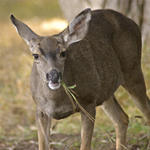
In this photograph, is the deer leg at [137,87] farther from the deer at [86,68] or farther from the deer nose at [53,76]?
the deer nose at [53,76]

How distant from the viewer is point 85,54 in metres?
5.76

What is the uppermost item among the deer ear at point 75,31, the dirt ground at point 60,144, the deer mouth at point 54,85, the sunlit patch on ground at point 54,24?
the deer ear at point 75,31

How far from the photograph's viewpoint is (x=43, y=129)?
5703mm

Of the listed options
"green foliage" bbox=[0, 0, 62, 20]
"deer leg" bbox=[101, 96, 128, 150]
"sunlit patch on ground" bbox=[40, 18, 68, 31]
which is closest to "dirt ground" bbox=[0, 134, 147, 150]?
"deer leg" bbox=[101, 96, 128, 150]

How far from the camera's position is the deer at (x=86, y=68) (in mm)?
5203

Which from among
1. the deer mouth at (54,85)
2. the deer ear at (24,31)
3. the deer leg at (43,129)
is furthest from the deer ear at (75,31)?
the deer leg at (43,129)

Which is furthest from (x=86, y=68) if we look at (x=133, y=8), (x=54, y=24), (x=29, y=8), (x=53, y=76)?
(x=29, y=8)

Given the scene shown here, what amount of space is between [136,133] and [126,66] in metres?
1.21

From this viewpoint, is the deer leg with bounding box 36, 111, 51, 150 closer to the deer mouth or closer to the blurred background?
the blurred background

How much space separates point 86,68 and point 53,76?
0.79m

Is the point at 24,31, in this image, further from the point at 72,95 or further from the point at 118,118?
the point at 118,118

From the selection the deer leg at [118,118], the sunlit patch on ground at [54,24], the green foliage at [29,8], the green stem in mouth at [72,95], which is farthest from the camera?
the green foliage at [29,8]

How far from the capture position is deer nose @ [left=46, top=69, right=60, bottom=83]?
491 cm

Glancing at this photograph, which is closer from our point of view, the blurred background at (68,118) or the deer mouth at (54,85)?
the deer mouth at (54,85)
